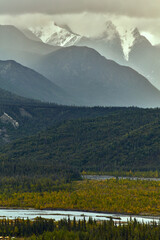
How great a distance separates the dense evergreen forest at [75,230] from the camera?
123m

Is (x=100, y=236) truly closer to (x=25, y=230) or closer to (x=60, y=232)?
(x=60, y=232)

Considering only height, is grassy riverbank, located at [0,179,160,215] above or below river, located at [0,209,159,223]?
above

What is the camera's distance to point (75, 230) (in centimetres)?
13138

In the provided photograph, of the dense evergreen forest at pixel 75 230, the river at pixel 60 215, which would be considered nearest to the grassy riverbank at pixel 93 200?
the river at pixel 60 215

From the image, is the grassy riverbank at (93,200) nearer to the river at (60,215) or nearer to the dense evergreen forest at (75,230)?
the river at (60,215)

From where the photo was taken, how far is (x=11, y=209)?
175 metres

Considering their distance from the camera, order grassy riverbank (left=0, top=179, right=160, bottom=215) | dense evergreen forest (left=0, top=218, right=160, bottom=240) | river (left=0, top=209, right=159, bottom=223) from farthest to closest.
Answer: grassy riverbank (left=0, top=179, right=160, bottom=215) < river (left=0, top=209, right=159, bottom=223) < dense evergreen forest (left=0, top=218, right=160, bottom=240)

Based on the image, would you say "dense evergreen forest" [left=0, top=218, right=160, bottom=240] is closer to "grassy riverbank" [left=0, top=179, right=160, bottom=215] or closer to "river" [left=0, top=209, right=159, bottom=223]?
"river" [left=0, top=209, right=159, bottom=223]

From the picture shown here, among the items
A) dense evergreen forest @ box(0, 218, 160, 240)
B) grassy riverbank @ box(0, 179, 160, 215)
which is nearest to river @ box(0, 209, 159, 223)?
grassy riverbank @ box(0, 179, 160, 215)

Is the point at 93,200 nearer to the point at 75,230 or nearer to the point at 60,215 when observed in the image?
the point at 60,215

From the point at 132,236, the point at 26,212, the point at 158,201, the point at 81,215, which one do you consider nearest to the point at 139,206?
the point at 158,201

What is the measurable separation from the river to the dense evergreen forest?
1603 cm

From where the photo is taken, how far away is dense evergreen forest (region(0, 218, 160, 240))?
123000 millimetres

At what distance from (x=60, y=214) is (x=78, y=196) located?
2458 cm
